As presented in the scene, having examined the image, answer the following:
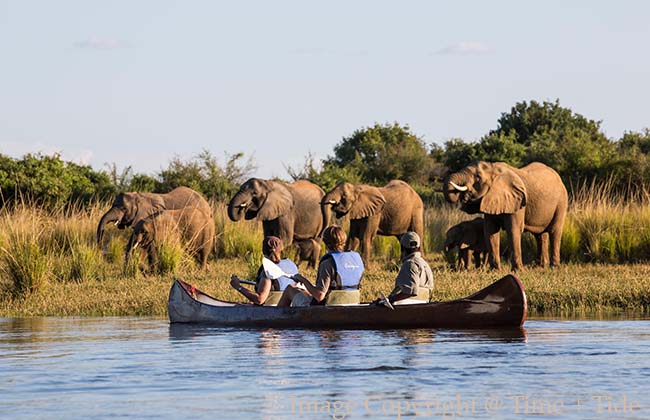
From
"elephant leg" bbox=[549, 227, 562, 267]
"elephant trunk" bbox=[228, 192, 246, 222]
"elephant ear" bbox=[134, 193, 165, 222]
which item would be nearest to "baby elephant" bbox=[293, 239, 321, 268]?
"elephant trunk" bbox=[228, 192, 246, 222]

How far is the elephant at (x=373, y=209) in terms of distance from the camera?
28.0 m

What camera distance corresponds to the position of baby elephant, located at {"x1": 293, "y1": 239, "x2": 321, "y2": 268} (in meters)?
28.3

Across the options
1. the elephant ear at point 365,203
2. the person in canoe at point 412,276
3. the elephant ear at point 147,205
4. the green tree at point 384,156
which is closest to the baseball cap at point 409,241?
the person in canoe at point 412,276

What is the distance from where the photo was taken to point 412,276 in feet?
52.9

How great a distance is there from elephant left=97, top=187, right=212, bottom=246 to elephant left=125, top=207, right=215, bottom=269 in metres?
0.88

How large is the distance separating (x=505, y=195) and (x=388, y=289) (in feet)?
16.0

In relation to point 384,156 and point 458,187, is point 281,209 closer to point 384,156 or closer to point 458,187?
point 458,187

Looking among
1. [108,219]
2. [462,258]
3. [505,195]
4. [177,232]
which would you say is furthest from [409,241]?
[108,219]

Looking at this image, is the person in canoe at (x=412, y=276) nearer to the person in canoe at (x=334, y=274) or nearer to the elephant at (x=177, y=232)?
the person in canoe at (x=334, y=274)

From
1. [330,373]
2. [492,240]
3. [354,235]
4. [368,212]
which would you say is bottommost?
[330,373]

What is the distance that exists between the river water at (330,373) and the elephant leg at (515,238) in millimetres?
7704

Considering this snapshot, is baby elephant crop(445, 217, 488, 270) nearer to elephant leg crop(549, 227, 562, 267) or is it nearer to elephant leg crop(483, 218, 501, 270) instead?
elephant leg crop(483, 218, 501, 270)

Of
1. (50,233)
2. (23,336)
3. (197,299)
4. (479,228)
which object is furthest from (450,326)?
(50,233)

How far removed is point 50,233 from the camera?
27547mm
